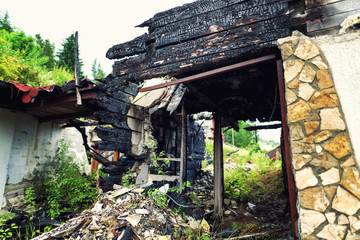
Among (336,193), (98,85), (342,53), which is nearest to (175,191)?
(98,85)

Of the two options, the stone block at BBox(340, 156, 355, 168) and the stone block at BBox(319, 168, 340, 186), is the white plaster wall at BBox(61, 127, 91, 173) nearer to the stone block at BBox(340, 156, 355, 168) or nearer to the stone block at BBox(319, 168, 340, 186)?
the stone block at BBox(319, 168, 340, 186)

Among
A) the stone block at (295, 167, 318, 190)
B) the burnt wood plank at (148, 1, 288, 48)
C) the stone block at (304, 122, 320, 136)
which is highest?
the burnt wood plank at (148, 1, 288, 48)

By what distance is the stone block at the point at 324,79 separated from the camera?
218 cm

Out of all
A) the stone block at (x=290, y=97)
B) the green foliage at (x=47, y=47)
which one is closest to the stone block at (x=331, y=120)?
the stone block at (x=290, y=97)

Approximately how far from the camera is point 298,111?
229cm

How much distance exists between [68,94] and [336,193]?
6.17 m

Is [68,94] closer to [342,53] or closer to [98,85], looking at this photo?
[98,85]

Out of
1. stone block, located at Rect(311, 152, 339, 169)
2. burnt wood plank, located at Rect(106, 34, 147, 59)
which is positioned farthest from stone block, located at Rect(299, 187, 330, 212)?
burnt wood plank, located at Rect(106, 34, 147, 59)

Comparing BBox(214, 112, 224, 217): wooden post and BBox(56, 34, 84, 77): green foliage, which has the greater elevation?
BBox(56, 34, 84, 77): green foliage

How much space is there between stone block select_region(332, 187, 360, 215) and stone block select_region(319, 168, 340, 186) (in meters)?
0.09

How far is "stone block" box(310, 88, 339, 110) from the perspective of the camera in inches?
84.0

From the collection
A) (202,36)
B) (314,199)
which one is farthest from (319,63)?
(202,36)

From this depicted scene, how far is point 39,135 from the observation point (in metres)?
7.18

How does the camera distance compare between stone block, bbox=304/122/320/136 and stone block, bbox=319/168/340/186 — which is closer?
stone block, bbox=319/168/340/186
